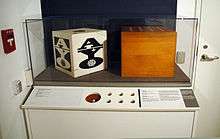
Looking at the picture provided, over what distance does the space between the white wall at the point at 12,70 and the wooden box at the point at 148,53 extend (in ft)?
1.95

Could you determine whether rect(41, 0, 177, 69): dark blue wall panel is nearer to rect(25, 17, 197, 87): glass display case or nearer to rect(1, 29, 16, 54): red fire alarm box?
rect(25, 17, 197, 87): glass display case

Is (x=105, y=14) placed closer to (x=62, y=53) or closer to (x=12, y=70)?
(x=62, y=53)

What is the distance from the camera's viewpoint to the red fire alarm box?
3.47 feet

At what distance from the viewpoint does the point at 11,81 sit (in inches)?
45.3

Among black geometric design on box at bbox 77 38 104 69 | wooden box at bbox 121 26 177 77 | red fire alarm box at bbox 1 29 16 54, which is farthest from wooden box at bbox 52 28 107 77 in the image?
red fire alarm box at bbox 1 29 16 54

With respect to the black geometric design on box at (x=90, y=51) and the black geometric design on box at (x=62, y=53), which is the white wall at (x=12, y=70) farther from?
the black geometric design on box at (x=90, y=51)

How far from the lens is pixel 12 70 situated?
3.82 ft

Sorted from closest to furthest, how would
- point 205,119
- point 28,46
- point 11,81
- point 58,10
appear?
1. point 11,81
2. point 28,46
3. point 58,10
4. point 205,119

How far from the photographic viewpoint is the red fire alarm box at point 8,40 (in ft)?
3.47

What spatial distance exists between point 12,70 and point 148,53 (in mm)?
758

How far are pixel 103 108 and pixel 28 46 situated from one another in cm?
62

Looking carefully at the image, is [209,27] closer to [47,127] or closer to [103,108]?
[103,108]

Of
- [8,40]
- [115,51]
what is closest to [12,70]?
[8,40]

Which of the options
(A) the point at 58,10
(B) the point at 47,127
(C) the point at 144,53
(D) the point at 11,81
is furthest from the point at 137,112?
(A) the point at 58,10
